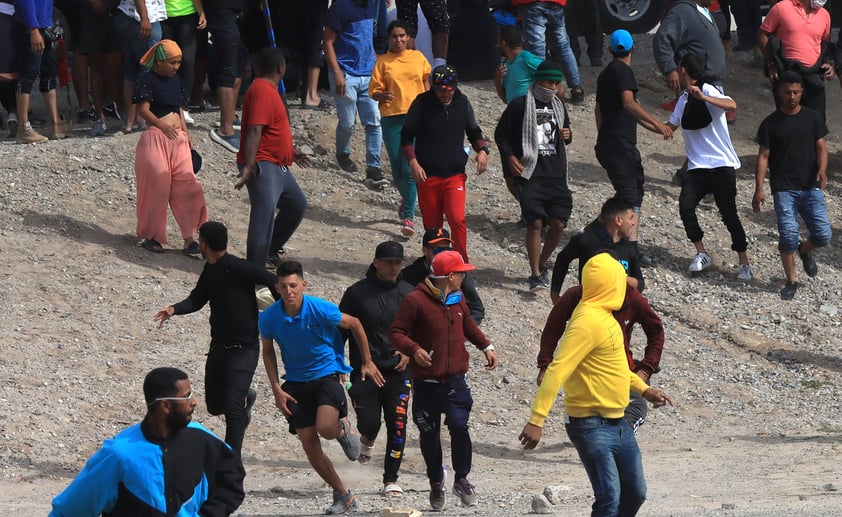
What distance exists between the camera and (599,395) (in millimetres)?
7086

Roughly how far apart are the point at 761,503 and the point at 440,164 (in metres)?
4.72

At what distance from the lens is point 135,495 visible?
5.53 m

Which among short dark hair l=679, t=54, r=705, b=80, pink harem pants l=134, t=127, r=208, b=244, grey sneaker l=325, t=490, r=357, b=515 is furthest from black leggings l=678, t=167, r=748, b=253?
grey sneaker l=325, t=490, r=357, b=515

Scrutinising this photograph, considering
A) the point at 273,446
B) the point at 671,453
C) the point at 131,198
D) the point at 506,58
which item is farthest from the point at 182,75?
the point at 671,453

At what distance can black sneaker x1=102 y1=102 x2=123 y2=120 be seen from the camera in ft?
51.5

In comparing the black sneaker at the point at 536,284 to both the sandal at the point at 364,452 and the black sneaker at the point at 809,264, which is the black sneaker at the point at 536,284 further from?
the sandal at the point at 364,452

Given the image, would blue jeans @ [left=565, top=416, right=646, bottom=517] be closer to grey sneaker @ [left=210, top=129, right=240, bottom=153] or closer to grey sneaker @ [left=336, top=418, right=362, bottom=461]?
grey sneaker @ [left=336, top=418, right=362, bottom=461]

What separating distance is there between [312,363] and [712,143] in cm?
632

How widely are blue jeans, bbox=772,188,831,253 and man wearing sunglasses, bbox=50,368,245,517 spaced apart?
900cm

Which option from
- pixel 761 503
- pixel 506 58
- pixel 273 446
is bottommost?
pixel 273 446

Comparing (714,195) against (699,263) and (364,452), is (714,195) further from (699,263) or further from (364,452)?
(364,452)

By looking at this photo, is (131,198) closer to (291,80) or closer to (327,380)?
(291,80)

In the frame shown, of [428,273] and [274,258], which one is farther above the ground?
[428,273]

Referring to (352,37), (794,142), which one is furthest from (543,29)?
(794,142)
